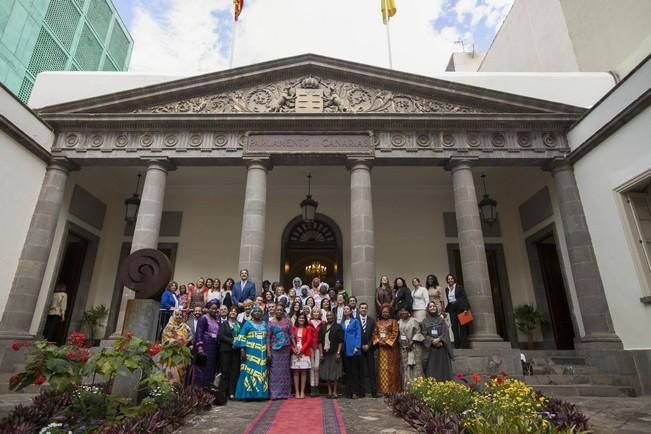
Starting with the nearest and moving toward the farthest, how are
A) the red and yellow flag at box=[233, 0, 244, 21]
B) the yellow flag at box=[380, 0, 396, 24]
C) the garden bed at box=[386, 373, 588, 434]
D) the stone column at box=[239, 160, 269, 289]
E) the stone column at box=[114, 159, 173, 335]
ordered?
the garden bed at box=[386, 373, 588, 434], the stone column at box=[239, 160, 269, 289], the stone column at box=[114, 159, 173, 335], the red and yellow flag at box=[233, 0, 244, 21], the yellow flag at box=[380, 0, 396, 24]

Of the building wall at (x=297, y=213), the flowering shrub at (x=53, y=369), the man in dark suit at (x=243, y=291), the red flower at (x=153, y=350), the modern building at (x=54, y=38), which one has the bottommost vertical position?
the flowering shrub at (x=53, y=369)

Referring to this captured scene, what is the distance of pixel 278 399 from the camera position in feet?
23.0

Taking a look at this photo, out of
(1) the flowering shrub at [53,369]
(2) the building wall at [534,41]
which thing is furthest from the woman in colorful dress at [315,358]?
(2) the building wall at [534,41]

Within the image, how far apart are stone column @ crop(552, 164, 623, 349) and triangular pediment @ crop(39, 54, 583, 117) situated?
236 cm

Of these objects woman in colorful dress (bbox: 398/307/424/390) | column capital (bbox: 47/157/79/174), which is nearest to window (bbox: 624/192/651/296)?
woman in colorful dress (bbox: 398/307/424/390)

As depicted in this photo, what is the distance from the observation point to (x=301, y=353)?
734 centimetres

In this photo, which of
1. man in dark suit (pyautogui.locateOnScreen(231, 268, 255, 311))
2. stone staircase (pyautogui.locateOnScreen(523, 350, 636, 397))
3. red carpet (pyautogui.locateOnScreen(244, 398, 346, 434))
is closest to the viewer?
red carpet (pyautogui.locateOnScreen(244, 398, 346, 434))

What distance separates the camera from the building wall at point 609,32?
10.8 metres

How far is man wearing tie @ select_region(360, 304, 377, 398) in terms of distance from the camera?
753 cm

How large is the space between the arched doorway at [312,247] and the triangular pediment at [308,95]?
4.77m

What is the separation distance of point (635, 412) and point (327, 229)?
10.3 metres

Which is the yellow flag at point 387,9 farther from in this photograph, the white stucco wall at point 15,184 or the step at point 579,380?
the step at point 579,380

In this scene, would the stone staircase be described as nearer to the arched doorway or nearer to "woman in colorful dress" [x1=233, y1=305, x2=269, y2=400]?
"woman in colorful dress" [x1=233, y1=305, x2=269, y2=400]

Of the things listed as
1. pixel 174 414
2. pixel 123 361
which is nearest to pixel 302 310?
pixel 174 414
